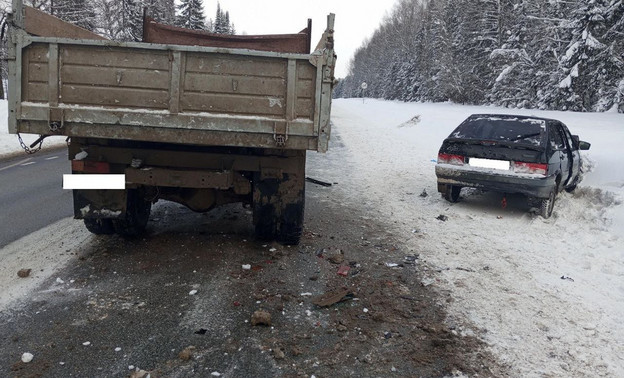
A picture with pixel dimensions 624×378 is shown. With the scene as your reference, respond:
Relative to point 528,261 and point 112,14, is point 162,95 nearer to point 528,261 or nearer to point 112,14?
point 528,261

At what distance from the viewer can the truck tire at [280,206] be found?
4910 mm

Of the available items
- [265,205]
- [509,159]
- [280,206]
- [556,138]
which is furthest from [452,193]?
[265,205]

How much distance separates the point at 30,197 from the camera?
24.8 feet

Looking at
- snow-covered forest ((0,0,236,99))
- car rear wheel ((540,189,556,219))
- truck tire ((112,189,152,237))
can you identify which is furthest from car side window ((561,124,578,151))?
snow-covered forest ((0,0,236,99))

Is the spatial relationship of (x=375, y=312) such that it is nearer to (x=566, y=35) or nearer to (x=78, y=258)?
(x=78, y=258)

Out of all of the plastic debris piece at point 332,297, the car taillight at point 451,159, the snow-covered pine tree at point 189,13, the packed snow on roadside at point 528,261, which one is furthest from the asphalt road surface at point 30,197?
the snow-covered pine tree at point 189,13

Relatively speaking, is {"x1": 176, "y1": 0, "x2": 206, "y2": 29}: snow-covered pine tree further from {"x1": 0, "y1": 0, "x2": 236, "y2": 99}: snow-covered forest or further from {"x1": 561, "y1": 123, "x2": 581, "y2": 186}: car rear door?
{"x1": 561, "y1": 123, "x2": 581, "y2": 186}: car rear door

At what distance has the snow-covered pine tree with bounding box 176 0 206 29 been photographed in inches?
1783

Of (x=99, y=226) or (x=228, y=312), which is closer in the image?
(x=228, y=312)

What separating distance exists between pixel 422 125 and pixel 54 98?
21803mm

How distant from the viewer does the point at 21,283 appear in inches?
161

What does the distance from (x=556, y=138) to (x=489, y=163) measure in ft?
5.41

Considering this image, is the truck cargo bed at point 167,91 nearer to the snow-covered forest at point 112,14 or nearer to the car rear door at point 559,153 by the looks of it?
the car rear door at point 559,153

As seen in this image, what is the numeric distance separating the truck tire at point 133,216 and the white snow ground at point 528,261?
157 cm
